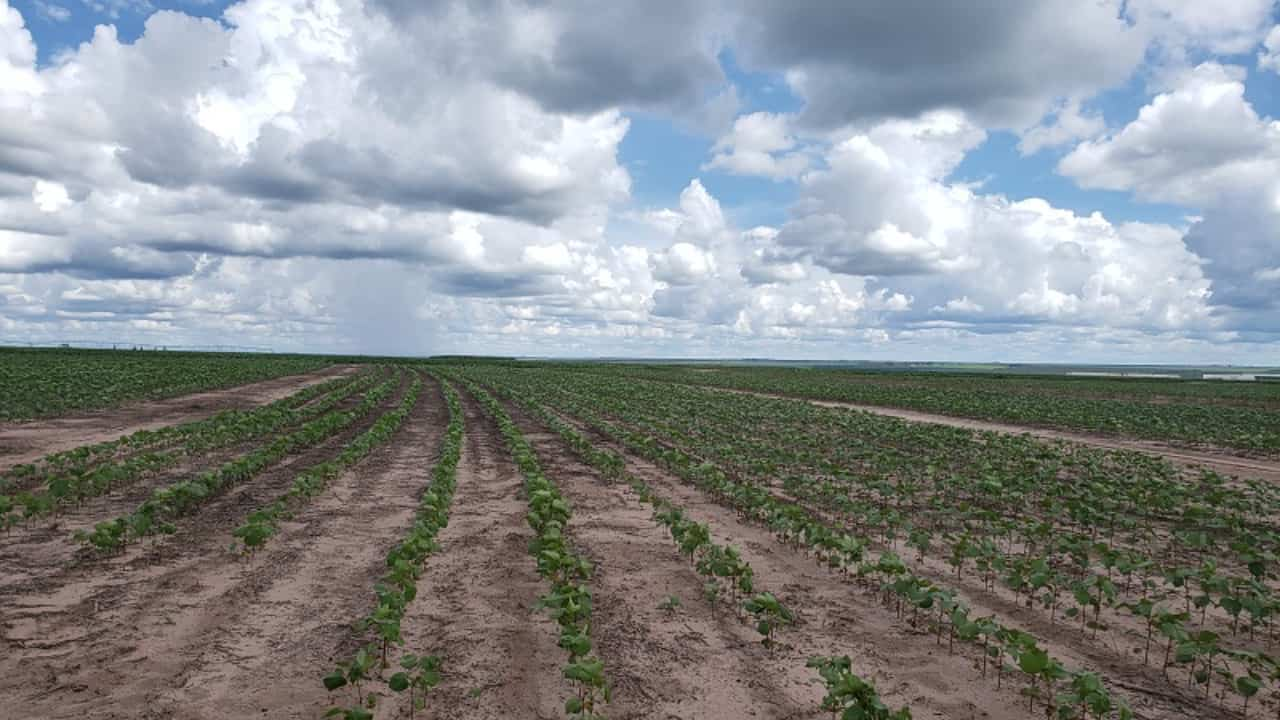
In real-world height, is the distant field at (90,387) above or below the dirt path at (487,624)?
above

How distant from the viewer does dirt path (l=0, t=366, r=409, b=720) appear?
5859 mm

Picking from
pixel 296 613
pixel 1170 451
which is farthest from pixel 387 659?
pixel 1170 451

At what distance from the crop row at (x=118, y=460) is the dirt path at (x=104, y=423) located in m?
1.93

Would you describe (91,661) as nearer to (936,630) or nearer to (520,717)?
(520,717)

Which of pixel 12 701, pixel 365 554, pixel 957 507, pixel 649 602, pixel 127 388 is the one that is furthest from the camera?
pixel 127 388

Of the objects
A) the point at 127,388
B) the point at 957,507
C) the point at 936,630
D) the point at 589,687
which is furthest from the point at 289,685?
the point at 127,388

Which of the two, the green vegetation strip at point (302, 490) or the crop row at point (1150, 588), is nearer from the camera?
the crop row at point (1150, 588)

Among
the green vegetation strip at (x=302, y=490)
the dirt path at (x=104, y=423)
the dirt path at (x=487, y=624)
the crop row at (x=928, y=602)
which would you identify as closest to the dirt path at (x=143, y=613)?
the green vegetation strip at (x=302, y=490)

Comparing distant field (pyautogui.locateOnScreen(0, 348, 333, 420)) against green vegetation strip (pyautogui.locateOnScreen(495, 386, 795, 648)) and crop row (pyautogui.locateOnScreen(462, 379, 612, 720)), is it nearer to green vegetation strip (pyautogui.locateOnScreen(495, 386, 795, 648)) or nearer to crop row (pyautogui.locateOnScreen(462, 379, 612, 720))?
crop row (pyautogui.locateOnScreen(462, 379, 612, 720))

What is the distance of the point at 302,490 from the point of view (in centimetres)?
1282

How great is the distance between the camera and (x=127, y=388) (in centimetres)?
3631

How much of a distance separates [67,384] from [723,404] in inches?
1397

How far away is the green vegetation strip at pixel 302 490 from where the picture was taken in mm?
9258

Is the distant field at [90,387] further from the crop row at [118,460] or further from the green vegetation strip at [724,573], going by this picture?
the green vegetation strip at [724,573]
